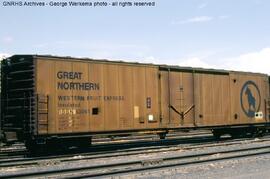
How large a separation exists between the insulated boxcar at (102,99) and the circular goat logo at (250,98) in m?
1.18

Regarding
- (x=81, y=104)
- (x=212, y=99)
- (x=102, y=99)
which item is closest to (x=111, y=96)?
(x=102, y=99)

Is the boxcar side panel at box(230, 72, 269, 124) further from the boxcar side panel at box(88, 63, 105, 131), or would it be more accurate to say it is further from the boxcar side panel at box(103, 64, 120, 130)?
the boxcar side panel at box(88, 63, 105, 131)

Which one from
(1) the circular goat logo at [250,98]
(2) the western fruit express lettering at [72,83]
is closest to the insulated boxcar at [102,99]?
(2) the western fruit express lettering at [72,83]

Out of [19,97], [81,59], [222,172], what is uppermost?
[81,59]

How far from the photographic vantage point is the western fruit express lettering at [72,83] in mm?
16016

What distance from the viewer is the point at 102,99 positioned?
56.1ft

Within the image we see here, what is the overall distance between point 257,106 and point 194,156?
36.2 ft

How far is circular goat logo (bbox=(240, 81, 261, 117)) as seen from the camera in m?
23.4

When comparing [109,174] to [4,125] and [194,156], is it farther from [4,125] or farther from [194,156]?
[4,125]

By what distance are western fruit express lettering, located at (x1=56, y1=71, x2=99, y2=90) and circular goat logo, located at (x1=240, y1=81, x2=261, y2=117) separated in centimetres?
1028

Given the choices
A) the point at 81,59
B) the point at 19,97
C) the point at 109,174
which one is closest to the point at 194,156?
the point at 109,174

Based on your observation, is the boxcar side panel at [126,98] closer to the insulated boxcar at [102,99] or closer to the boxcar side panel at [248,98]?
the insulated boxcar at [102,99]

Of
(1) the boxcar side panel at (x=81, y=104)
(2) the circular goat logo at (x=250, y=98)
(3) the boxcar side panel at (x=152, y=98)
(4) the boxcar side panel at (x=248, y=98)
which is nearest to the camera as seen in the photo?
(1) the boxcar side panel at (x=81, y=104)

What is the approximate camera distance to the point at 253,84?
24.2m
